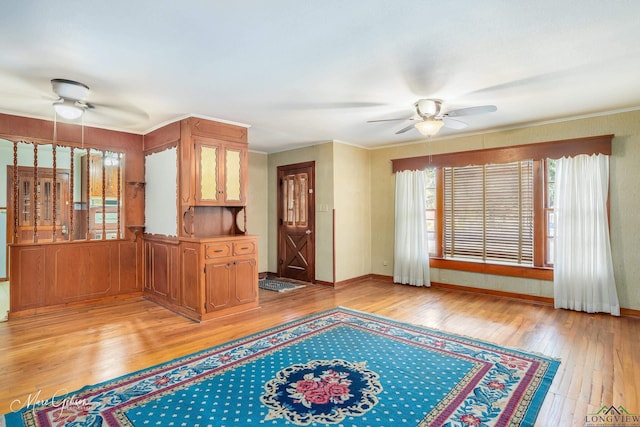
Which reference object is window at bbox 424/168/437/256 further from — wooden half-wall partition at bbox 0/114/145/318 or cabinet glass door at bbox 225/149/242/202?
wooden half-wall partition at bbox 0/114/145/318

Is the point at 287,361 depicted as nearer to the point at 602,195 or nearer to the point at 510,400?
the point at 510,400

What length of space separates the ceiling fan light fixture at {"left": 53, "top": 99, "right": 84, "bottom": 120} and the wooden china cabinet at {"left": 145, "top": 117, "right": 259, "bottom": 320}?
3.79ft

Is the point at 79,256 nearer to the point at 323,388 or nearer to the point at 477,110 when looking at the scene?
the point at 323,388

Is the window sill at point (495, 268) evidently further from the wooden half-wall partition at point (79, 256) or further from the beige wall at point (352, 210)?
the wooden half-wall partition at point (79, 256)

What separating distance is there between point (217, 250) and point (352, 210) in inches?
115

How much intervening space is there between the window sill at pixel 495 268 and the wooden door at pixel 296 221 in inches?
89.0

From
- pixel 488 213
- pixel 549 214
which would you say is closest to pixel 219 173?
pixel 488 213

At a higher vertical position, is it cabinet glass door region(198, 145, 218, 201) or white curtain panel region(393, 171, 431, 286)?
cabinet glass door region(198, 145, 218, 201)

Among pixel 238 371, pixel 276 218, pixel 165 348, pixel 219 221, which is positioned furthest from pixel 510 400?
pixel 276 218

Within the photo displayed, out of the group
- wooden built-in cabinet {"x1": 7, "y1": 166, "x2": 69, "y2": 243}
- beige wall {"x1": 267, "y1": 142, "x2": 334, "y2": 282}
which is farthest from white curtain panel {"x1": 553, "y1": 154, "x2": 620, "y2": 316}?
wooden built-in cabinet {"x1": 7, "y1": 166, "x2": 69, "y2": 243}

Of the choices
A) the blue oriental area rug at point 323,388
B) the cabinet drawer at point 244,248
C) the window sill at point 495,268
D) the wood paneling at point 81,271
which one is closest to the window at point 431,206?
the window sill at point 495,268

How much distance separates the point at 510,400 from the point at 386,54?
272 cm

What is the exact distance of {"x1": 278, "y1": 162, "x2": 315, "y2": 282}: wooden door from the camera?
6516mm

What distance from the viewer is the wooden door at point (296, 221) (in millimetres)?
6516
